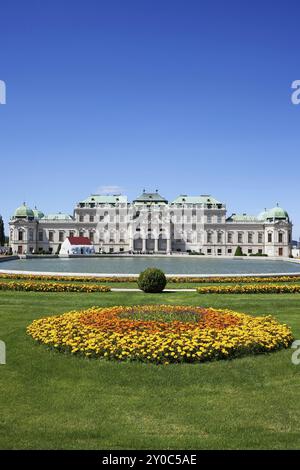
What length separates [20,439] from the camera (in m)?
7.53

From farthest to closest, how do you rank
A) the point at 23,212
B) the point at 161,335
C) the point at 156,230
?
the point at 23,212 → the point at 156,230 → the point at 161,335

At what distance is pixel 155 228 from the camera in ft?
438

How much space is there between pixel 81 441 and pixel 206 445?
1.93 m

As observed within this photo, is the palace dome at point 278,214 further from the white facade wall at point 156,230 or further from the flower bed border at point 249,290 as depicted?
the flower bed border at point 249,290

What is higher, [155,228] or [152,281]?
[155,228]

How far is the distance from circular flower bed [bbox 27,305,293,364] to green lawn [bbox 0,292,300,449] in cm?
35

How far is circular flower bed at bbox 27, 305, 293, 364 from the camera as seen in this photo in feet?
37.7

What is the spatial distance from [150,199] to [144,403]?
5146 inches

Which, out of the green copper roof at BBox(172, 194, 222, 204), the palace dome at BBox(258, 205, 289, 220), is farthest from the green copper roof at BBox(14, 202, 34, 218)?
the palace dome at BBox(258, 205, 289, 220)

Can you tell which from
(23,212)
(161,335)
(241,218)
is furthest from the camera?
(241,218)

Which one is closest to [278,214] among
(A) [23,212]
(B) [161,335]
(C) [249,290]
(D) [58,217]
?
(D) [58,217]

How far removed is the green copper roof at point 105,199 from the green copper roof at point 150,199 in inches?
186

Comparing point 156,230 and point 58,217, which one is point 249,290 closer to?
point 156,230
